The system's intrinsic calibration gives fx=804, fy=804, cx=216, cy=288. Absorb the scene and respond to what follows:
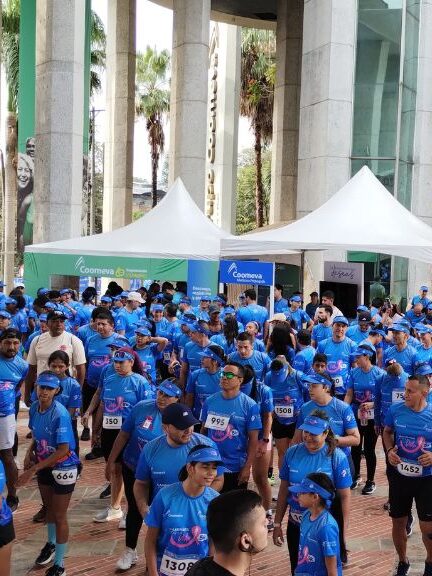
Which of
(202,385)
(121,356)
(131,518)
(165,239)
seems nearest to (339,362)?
(202,385)

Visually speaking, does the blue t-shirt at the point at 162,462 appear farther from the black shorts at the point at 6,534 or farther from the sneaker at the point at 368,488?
the sneaker at the point at 368,488

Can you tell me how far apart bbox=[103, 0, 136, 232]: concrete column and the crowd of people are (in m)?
20.9

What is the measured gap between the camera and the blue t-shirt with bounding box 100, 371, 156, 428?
25.8 feet

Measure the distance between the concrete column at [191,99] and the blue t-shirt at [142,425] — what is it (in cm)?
1785

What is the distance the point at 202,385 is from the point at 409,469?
259cm

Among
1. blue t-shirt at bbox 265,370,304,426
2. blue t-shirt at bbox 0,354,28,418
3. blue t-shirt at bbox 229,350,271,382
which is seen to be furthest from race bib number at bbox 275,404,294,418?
blue t-shirt at bbox 0,354,28,418

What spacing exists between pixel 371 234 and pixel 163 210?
5707mm

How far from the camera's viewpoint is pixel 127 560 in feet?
22.7

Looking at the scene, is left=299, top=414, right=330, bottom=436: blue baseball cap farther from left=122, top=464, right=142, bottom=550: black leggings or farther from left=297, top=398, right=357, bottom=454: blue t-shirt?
left=122, top=464, right=142, bottom=550: black leggings

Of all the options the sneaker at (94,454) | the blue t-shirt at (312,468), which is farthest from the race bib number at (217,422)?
the sneaker at (94,454)

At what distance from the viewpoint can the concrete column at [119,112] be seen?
31.2 m

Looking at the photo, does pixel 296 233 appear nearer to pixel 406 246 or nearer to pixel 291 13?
pixel 406 246

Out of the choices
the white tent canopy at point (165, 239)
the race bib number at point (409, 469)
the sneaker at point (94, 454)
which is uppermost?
the white tent canopy at point (165, 239)

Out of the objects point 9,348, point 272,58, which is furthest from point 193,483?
point 272,58
